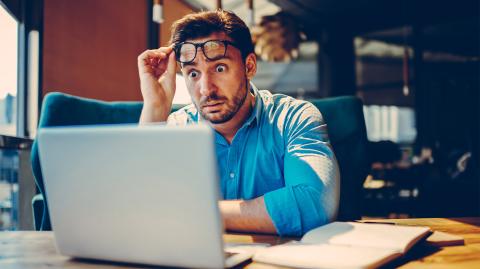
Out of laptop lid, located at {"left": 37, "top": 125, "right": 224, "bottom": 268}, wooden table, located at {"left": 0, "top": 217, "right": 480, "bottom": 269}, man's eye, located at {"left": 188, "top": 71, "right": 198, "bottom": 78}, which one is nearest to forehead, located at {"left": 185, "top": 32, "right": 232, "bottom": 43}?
man's eye, located at {"left": 188, "top": 71, "right": 198, "bottom": 78}

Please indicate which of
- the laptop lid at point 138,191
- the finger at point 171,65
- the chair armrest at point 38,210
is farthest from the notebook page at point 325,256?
the chair armrest at point 38,210

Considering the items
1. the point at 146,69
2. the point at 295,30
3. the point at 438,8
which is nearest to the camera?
the point at 146,69

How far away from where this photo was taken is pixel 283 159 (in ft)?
4.97

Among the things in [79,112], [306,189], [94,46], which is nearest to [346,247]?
[306,189]

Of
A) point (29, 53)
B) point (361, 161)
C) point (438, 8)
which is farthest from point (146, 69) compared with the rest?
point (438, 8)

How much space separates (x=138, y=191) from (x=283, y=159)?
0.92 metres

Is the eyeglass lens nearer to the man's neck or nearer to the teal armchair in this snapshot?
the man's neck

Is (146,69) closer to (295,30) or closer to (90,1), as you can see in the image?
(90,1)

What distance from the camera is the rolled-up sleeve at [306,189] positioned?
3.56ft

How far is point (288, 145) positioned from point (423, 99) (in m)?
5.53

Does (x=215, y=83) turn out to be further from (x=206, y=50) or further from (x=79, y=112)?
(x=79, y=112)

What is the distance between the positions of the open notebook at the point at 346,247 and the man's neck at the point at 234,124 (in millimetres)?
743

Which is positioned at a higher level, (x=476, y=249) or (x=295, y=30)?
(x=295, y=30)

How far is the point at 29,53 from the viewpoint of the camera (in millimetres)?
2816
